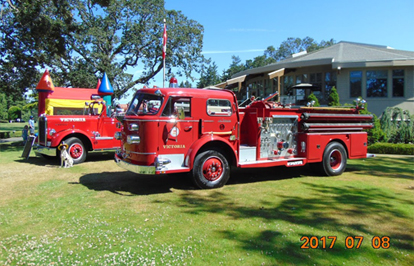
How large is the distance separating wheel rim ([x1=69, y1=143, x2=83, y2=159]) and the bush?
12.1 meters

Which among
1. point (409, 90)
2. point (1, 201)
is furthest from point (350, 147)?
point (409, 90)

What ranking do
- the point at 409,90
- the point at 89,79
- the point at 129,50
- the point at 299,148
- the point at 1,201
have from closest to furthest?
1. the point at 1,201
2. the point at 299,148
3. the point at 409,90
4. the point at 89,79
5. the point at 129,50

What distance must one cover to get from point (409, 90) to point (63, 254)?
718 inches

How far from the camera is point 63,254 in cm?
364

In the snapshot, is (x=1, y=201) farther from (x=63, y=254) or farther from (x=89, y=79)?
(x=89, y=79)

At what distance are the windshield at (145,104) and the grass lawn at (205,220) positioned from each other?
1805 mm

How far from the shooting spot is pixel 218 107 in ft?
22.4

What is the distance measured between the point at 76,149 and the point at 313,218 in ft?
27.5

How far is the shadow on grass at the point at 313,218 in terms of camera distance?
3.71 meters

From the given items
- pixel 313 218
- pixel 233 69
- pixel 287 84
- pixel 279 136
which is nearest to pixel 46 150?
pixel 279 136

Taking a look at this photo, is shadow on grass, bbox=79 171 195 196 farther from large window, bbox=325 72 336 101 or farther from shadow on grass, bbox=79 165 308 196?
large window, bbox=325 72 336 101

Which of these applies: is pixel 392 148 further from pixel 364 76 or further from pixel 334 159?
pixel 334 159

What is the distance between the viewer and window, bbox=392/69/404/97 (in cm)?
1612

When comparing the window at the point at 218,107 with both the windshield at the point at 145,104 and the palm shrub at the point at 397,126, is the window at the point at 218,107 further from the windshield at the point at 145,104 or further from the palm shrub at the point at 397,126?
the palm shrub at the point at 397,126
